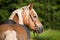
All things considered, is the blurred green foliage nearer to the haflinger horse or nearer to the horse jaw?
the haflinger horse

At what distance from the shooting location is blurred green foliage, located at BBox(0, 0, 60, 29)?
1752 centimetres

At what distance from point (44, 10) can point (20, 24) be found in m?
12.6

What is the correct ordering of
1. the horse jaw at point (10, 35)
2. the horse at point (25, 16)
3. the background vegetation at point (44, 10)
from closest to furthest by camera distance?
the horse jaw at point (10, 35)
the horse at point (25, 16)
the background vegetation at point (44, 10)

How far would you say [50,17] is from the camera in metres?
18.6

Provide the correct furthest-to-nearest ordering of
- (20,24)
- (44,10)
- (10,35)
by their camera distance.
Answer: (44,10) → (20,24) → (10,35)

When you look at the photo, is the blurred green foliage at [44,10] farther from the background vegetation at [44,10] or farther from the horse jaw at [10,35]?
the horse jaw at [10,35]

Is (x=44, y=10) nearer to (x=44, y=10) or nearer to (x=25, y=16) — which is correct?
(x=44, y=10)

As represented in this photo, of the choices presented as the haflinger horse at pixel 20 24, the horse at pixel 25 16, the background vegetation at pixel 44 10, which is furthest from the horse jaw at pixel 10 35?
the background vegetation at pixel 44 10

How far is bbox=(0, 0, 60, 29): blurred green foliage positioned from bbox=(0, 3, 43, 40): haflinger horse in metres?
10.6

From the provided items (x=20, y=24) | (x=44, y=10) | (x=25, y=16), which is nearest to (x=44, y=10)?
(x=44, y=10)

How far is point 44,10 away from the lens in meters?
18.2

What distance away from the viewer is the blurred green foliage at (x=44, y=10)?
17.5 metres

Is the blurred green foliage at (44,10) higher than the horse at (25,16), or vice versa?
the horse at (25,16)

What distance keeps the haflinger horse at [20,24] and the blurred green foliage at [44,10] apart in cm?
1060
